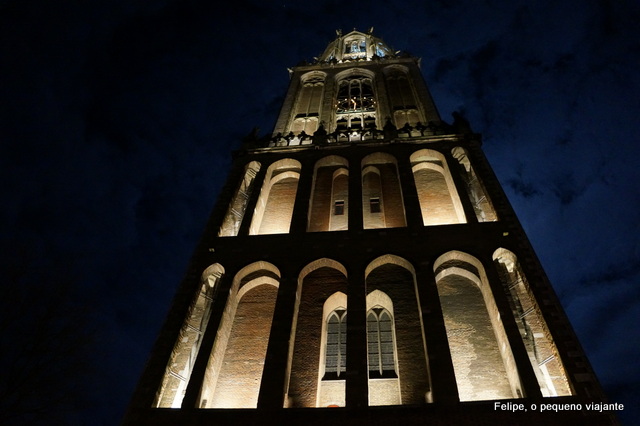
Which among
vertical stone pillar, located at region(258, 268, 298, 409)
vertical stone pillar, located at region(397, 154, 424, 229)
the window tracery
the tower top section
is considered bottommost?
vertical stone pillar, located at region(258, 268, 298, 409)

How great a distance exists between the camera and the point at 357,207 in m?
17.1

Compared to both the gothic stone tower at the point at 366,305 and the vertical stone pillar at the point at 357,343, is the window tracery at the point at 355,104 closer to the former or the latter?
the gothic stone tower at the point at 366,305

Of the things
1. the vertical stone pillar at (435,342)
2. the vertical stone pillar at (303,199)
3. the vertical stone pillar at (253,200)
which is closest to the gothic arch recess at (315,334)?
the vertical stone pillar at (303,199)

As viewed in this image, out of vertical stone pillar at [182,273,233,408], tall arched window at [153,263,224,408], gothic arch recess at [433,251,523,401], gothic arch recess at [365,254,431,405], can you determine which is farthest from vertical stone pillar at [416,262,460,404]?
tall arched window at [153,263,224,408]

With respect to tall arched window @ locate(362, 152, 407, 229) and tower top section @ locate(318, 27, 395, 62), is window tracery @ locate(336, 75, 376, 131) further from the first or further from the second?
tower top section @ locate(318, 27, 395, 62)

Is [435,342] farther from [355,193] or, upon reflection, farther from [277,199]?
[277,199]

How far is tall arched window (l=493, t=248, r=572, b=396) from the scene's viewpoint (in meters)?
11.5

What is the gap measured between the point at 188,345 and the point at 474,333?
788 cm

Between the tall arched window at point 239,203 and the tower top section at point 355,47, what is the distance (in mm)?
20736

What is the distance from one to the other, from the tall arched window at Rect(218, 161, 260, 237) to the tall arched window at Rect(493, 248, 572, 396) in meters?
9.01

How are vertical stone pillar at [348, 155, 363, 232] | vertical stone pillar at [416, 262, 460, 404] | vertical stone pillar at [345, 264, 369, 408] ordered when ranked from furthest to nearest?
1. vertical stone pillar at [348, 155, 363, 232]
2. vertical stone pillar at [345, 264, 369, 408]
3. vertical stone pillar at [416, 262, 460, 404]

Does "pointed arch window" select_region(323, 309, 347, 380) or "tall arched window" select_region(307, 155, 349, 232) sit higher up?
"tall arched window" select_region(307, 155, 349, 232)

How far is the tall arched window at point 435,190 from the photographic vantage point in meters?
17.9

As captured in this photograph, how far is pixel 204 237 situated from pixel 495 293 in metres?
9.18
